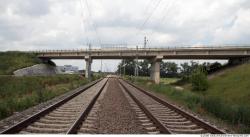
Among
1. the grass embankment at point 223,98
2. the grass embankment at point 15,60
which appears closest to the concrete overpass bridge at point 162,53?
the grass embankment at point 15,60

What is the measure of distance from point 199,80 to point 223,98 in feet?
47.4

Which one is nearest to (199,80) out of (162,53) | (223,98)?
(223,98)

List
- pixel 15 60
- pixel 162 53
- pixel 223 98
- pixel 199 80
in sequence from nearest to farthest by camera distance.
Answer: pixel 223 98, pixel 199 80, pixel 162 53, pixel 15 60

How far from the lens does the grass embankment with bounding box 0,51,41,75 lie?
97.7m

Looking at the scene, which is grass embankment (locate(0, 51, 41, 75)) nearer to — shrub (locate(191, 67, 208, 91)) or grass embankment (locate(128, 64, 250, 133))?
shrub (locate(191, 67, 208, 91))

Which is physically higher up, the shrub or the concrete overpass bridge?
the concrete overpass bridge

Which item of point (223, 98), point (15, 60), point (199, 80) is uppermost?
point (15, 60)

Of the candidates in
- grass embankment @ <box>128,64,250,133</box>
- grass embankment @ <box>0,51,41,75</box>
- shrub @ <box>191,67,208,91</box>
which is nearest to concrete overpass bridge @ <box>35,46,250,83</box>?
grass embankment @ <box>0,51,41,75</box>

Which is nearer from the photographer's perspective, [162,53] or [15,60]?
[162,53]

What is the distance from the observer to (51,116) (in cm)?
1474

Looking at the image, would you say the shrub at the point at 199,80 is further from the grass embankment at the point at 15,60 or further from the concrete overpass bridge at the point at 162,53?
the grass embankment at the point at 15,60

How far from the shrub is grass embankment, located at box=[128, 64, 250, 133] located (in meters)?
1.19

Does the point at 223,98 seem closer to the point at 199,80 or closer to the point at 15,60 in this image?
the point at 199,80

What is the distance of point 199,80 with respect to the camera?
58.8 metres
